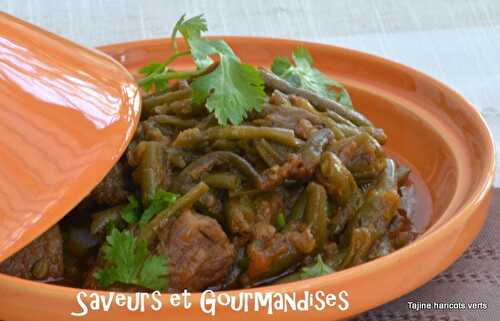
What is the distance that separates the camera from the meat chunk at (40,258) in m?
2.25

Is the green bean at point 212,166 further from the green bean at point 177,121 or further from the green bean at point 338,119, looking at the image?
the green bean at point 338,119

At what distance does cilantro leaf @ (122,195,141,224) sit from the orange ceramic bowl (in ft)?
1.61

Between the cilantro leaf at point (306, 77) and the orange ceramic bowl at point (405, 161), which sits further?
the cilantro leaf at point (306, 77)

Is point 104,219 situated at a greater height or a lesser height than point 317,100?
lesser

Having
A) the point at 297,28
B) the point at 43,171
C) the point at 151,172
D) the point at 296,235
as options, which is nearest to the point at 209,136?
the point at 151,172

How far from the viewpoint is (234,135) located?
2.39 metres

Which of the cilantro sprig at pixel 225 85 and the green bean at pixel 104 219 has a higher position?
the cilantro sprig at pixel 225 85

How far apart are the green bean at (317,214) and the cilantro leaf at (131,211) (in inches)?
18.0

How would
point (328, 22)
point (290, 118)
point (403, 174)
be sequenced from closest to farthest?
1. point (290, 118)
2. point (403, 174)
3. point (328, 22)

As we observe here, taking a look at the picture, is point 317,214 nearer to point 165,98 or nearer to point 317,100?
point 317,100

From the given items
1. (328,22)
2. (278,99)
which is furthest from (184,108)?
(328,22)

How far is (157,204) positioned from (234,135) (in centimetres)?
29

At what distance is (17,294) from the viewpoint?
6.04 ft

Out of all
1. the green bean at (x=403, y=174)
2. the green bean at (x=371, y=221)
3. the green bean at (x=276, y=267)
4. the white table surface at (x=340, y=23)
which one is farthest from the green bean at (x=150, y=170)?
the white table surface at (x=340, y=23)
